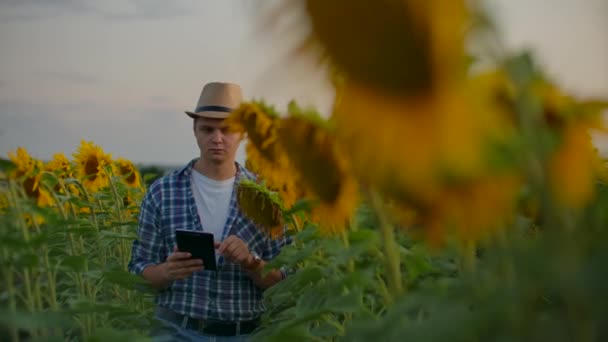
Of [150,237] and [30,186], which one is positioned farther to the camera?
[150,237]

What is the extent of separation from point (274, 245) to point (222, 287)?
0.33m

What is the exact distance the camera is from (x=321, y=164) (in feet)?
4.43

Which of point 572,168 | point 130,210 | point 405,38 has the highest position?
point 130,210

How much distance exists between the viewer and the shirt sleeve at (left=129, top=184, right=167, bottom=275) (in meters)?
3.51

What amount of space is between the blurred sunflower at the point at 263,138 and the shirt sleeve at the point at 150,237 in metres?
1.74

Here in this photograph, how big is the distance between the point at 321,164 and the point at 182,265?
187cm

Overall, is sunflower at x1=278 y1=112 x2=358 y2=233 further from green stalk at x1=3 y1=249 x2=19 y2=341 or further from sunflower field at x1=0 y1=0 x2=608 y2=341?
green stalk at x1=3 y1=249 x2=19 y2=341

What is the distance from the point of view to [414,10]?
82cm

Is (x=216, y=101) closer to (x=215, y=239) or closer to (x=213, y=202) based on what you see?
(x=213, y=202)

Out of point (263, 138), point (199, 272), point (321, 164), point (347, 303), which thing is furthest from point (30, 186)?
point (321, 164)

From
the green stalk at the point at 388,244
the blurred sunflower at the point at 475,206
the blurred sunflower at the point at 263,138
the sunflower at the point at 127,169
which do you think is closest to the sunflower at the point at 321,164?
the green stalk at the point at 388,244

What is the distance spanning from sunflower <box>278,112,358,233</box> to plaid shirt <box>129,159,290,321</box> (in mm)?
2045

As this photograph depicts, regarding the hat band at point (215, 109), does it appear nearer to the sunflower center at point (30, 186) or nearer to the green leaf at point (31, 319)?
the sunflower center at point (30, 186)

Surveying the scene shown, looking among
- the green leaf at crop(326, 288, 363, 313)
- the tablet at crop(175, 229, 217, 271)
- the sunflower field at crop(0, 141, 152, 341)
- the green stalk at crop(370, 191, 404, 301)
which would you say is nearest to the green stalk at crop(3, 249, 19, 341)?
the sunflower field at crop(0, 141, 152, 341)
